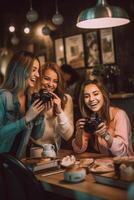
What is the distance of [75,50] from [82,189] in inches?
230

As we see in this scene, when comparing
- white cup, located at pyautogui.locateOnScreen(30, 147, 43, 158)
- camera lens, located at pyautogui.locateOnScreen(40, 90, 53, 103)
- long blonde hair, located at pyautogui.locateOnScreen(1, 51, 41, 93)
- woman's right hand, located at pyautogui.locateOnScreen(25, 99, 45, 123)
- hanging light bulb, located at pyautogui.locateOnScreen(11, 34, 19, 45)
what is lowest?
white cup, located at pyautogui.locateOnScreen(30, 147, 43, 158)

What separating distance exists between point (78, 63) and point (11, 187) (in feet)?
17.9

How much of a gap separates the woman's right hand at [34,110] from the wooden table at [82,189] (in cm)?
49

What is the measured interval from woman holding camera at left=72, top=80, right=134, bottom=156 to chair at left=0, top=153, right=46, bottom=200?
24.4 inches

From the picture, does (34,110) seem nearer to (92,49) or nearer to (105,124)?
(105,124)

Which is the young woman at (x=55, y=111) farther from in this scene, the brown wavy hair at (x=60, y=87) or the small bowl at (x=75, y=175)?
the small bowl at (x=75, y=175)

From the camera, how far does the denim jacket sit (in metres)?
2.66

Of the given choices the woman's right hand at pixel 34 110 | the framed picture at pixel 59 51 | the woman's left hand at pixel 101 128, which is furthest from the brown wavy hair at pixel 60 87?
the framed picture at pixel 59 51

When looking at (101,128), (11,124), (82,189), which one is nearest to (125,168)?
(82,189)

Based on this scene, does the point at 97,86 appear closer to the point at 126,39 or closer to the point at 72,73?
the point at 72,73

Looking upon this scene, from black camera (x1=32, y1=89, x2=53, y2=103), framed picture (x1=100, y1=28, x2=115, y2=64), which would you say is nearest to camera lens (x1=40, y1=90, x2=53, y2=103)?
black camera (x1=32, y1=89, x2=53, y2=103)

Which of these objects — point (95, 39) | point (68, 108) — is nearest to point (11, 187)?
point (68, 108)

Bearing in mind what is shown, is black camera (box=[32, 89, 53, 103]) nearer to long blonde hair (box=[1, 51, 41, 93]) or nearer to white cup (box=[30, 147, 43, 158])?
long blonde hair (box=[1, 51, 41, 93])

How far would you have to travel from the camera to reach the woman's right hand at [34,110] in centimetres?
266
